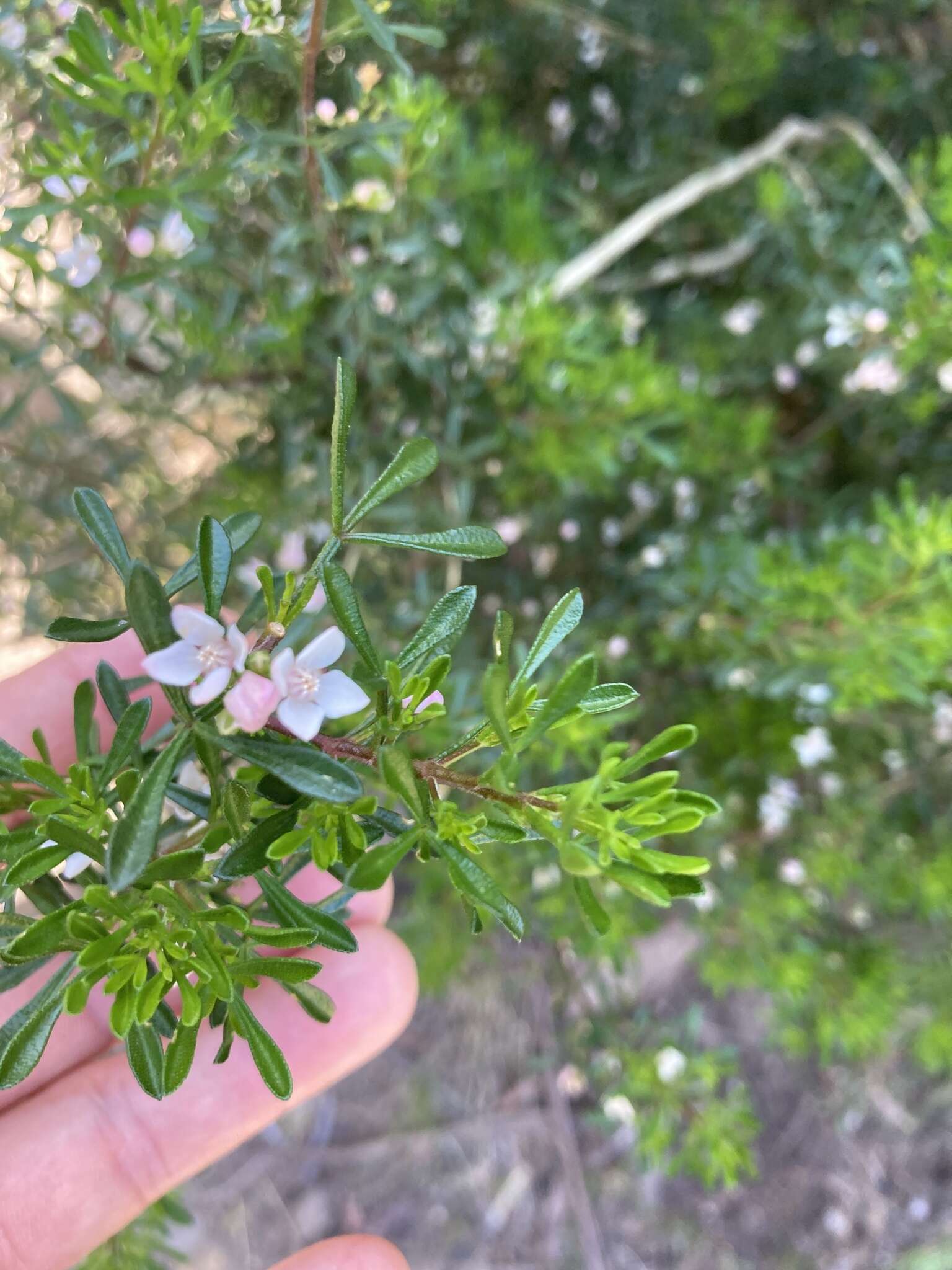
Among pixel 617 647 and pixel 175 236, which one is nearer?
pixel 175 236

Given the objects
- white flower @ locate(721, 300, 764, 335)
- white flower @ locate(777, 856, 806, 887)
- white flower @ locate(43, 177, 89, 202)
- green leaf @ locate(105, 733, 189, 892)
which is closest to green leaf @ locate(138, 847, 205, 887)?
green leaf @ locate(105, 733, 189, 892)

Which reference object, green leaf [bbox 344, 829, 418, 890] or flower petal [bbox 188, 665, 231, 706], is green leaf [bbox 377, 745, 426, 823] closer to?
green leaf [bbox 344, 829, 418, 890]

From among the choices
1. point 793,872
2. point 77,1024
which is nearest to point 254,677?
point 77,1024

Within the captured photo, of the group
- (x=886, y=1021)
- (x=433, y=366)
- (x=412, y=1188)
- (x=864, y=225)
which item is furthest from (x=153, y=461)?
(x=412, y=1188)

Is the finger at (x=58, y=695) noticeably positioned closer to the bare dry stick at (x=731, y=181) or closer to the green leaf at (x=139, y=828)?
the green leaf at (x=139, y=828)

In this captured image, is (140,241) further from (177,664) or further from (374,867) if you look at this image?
(374,867)

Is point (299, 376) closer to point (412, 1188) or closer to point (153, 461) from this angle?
point (153, 461)

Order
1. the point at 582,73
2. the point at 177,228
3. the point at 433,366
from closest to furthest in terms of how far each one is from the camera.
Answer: the point at 177,228, the point at 433,366, the point at 582,73
